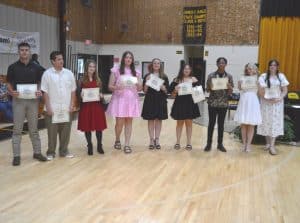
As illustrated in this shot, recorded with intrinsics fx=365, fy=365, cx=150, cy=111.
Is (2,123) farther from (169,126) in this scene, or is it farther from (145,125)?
(169,126)

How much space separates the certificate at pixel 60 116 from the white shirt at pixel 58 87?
0.04 meters

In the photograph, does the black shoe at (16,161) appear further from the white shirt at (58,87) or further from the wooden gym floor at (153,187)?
the white shirt at (58,87)

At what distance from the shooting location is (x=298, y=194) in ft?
13.3

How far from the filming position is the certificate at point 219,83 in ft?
18.4

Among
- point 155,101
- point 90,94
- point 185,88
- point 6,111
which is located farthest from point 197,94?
point 6,111

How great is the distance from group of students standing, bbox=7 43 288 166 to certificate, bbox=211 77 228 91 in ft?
0.19

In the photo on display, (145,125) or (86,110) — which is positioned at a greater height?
(86,110)

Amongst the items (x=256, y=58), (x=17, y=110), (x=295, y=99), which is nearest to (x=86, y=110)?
(x=17, y=110)

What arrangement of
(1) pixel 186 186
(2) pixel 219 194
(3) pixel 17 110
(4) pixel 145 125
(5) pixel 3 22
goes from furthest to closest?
(5) pixel 3 22 → (4) pixel 145 125 → (3) pixel 17 110 → (1) pixel 186 186 → (2) pixel 219 194

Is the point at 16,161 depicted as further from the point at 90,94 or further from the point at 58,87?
the point at 90,94

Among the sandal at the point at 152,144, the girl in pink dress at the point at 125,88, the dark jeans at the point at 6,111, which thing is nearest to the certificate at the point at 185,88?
the girl in pink dress at the point at 125,88

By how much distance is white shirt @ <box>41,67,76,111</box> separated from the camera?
4887 mm

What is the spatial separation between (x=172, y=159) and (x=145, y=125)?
320 centimetres

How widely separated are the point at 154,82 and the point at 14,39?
6.63m
